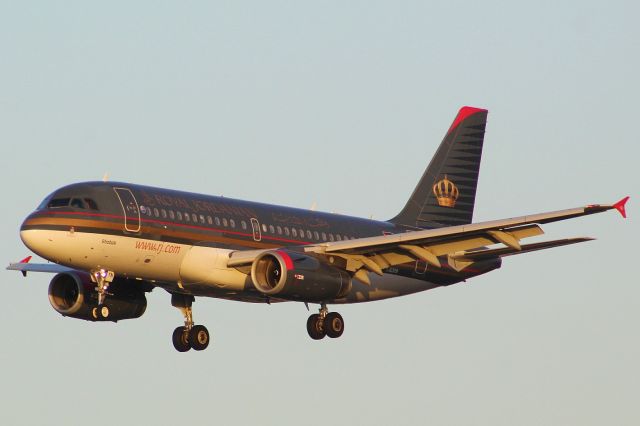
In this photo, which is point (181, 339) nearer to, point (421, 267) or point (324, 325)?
point (324, 325)

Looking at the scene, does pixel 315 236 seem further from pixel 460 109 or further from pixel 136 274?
pixel 460 109

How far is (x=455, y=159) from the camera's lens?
65.7 m

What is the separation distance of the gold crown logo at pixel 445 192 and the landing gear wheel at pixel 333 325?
34.5 ft

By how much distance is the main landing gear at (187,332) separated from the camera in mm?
57406

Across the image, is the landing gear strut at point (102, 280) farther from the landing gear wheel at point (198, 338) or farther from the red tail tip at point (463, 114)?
the red tail tip at point (463, 114)

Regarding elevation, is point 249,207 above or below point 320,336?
above

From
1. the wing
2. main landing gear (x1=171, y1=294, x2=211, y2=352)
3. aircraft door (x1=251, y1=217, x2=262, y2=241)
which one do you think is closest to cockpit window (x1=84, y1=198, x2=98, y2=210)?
the wing

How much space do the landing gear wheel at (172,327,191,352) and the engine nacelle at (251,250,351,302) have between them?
6.73 m

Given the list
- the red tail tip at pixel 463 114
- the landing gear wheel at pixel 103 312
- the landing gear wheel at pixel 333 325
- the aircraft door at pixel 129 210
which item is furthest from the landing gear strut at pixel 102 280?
the red tail tip at pixel 463 114

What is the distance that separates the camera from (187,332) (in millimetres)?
57562

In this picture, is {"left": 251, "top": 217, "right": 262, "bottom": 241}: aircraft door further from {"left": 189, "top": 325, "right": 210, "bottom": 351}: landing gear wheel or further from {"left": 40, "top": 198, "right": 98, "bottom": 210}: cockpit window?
{"left": 40, "top": 198, "right": 98, "bottom": 210}: cockpit window

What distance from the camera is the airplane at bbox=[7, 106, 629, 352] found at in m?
50.2

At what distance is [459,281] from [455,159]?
707cm

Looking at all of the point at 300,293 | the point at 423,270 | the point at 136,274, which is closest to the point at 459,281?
the point at 423,270
